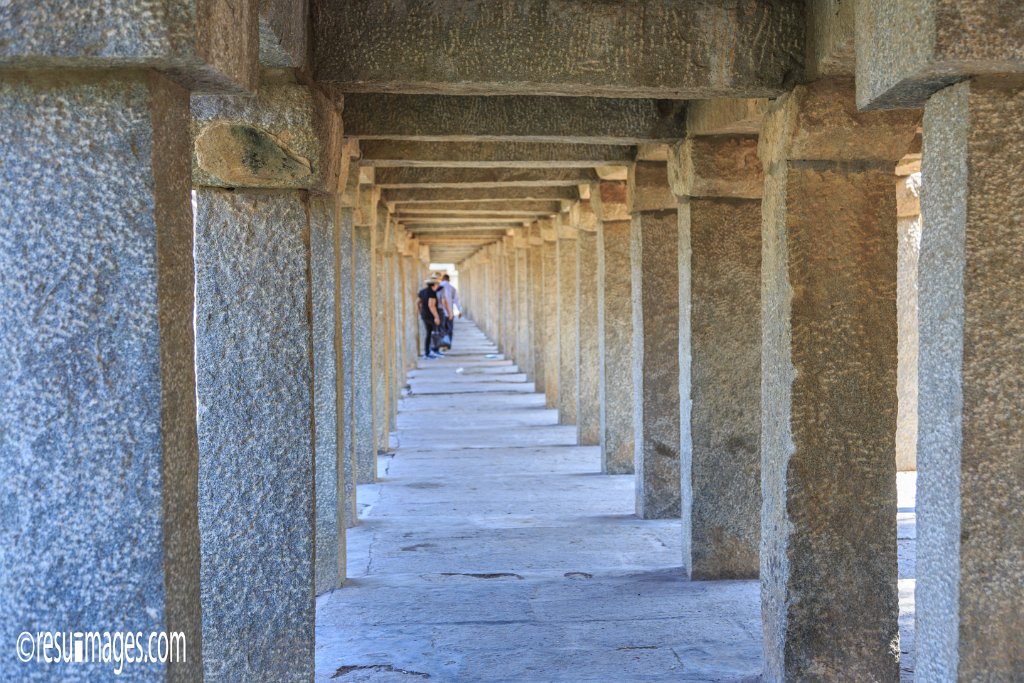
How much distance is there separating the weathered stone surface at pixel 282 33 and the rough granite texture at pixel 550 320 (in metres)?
9.15

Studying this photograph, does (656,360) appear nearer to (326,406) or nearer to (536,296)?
(326,406)

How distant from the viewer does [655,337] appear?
7.82m

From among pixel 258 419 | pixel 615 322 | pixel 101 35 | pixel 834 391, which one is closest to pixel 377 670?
pixel 258 419

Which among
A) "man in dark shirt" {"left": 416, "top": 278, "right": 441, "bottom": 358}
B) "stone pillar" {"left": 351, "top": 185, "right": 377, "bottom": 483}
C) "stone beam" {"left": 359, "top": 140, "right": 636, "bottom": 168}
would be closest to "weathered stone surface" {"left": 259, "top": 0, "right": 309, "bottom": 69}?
"stone beam" {"left": 359, "top": 140, "right": 636, "bottom": 168}

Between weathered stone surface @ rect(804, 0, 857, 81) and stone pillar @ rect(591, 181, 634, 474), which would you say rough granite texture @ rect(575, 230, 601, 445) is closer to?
stone pillar @ rect(591, 181, 634, 474)

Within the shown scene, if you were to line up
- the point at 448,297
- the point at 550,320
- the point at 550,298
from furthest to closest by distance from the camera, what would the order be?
the point at 448,297 → the point at 550,320 → the point at 550,298

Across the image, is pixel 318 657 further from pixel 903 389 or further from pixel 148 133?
pixel 903 389

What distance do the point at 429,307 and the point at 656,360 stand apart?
15.4m

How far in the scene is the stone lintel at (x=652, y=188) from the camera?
756 cm

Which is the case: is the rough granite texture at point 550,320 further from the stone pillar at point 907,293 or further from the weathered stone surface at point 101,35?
the weathered stone surface at point 101,35

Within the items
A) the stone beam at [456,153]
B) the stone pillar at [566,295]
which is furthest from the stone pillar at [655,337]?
the stone pillar at [566,295]

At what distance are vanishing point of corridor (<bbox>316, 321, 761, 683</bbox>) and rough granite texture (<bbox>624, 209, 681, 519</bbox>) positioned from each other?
0.29 m

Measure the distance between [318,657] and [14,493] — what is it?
10.2 feet

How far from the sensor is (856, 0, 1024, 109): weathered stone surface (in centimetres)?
256
